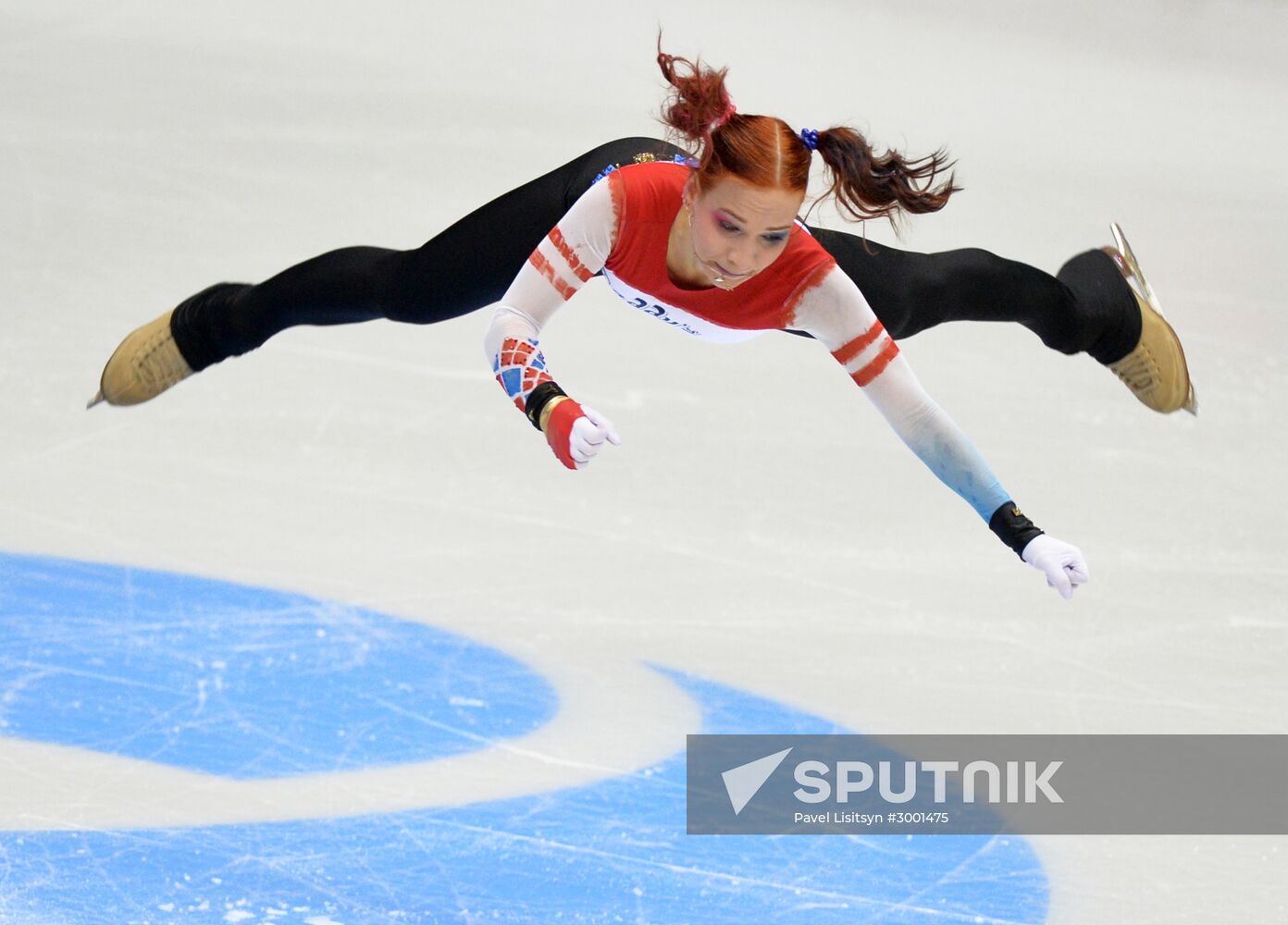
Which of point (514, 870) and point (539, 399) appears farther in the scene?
Answer: point (514, 870)

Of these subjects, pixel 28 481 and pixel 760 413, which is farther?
pixel 760 413

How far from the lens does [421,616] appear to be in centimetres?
418

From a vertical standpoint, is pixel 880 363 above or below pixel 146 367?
below

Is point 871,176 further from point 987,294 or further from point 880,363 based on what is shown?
point 987,294

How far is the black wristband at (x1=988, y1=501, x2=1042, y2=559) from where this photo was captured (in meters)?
2.66

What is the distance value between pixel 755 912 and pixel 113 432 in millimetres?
2450

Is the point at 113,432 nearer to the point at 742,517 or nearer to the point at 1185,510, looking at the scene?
the point at 742,517

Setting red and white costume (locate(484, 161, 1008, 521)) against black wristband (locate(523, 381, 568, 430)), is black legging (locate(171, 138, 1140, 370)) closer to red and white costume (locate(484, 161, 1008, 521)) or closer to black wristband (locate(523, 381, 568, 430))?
red and white costume (locate(484, 161, 1008, 521))

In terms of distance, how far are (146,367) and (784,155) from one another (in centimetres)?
164

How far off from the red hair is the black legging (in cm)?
43

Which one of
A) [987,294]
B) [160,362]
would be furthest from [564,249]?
[160,362]

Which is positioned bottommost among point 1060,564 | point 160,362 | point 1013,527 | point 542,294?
point 1060,564

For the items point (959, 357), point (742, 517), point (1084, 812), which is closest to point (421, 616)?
point (742, 517)

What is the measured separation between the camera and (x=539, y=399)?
2.50 meters
